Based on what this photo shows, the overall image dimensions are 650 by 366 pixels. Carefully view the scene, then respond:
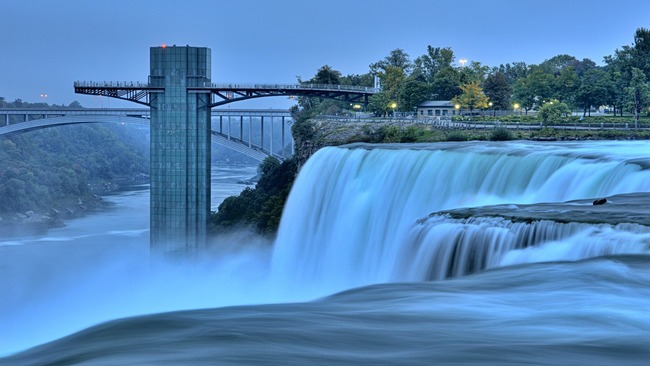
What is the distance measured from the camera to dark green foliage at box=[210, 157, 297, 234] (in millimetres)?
43094

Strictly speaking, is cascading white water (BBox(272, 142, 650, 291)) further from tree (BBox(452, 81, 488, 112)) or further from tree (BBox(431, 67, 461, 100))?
tree (BBox(431, 67, 461, 100))

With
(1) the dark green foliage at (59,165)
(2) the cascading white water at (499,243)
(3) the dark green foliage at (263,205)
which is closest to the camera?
(2) the cascading white water at (499,243)

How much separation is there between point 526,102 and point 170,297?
45.0 m

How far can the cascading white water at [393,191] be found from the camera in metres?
19.5

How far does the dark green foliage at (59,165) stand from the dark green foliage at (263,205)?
121ft

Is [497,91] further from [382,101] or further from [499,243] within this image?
[499,243]

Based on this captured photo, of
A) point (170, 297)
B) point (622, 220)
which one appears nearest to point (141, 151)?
point (170, 297)

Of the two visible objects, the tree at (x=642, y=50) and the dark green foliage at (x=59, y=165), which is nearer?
the tree at (x=642, y=50)

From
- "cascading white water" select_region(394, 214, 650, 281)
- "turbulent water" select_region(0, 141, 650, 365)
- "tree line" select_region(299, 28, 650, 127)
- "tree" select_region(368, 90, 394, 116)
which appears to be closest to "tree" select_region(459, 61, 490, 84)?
"tree line" select_region(299, 28, 650, 127)

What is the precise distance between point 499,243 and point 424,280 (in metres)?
1.38

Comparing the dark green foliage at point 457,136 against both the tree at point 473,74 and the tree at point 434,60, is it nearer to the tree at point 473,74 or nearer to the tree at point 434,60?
the tree at point 473,74

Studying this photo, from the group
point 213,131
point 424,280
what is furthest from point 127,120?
point 424,280

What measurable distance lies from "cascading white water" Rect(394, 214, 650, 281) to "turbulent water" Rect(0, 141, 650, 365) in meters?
0.03

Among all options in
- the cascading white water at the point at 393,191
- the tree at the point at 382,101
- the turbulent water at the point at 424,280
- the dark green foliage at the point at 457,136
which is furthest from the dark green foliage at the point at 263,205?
the tree at the point at 382,101
